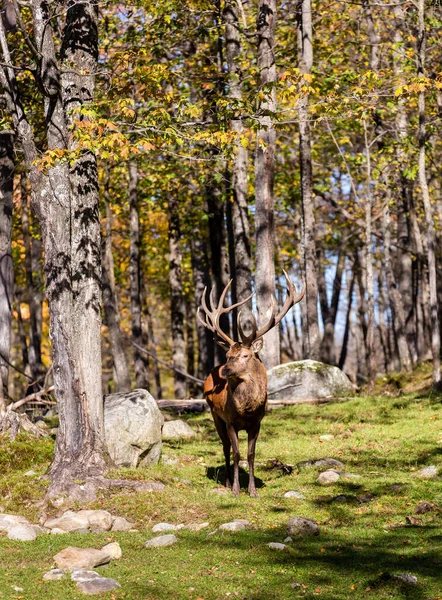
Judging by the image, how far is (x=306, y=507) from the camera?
965cm

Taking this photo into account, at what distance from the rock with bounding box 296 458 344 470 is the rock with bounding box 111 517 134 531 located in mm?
3435

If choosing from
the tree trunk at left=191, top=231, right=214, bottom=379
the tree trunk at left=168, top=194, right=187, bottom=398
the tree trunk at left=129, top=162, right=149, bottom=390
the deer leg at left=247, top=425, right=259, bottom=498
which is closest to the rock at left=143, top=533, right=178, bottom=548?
the deer leg at left=247, top=425, right=259, bottom=498

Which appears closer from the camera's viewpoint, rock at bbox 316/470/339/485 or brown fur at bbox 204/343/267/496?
brown fur at bbox 204/343/267/496

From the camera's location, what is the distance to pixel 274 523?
901 centimetres

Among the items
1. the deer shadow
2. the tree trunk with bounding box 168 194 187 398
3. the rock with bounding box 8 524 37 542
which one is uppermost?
the tree trunk with bounding box 168 194 187 398

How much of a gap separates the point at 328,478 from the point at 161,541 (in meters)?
3.37

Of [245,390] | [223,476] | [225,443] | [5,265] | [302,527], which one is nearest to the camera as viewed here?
[302,527]

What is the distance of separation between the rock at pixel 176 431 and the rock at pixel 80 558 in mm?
7675

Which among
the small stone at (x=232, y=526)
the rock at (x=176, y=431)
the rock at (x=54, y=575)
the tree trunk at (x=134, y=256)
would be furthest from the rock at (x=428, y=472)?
the tree trunk at (x=134, y=256)

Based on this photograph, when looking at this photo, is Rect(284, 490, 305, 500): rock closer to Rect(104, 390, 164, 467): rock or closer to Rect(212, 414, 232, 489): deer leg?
Rect(212, 414, 232, 489): deer leg

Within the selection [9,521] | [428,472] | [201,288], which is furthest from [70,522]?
[201,288]

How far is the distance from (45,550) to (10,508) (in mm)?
2076

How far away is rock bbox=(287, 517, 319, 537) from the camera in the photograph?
27.8 feet

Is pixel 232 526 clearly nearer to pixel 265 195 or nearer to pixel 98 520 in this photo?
pixel 98 520
